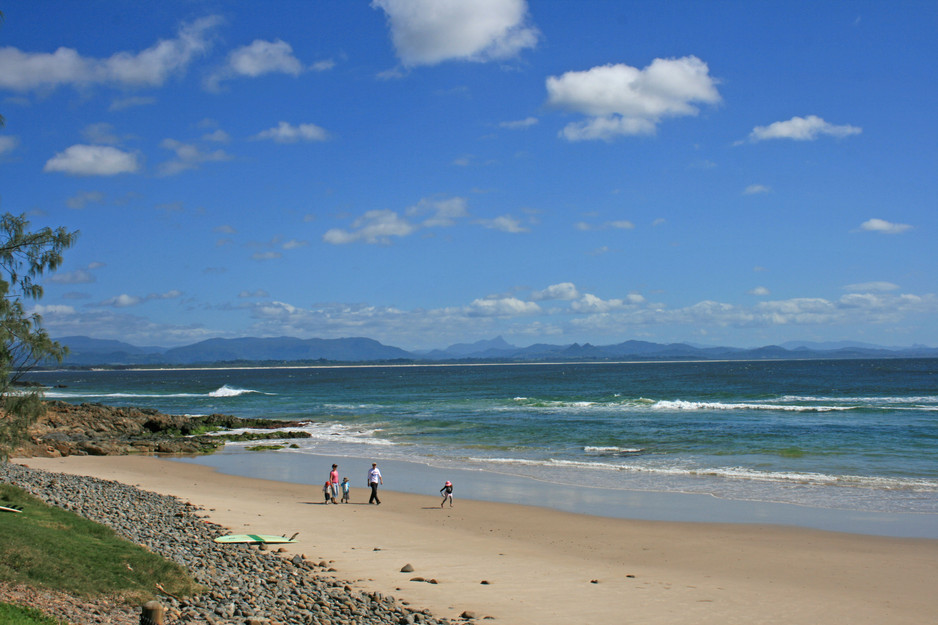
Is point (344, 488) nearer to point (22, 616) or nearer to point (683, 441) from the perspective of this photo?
point (22, 616)

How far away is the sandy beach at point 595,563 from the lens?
1023 cm

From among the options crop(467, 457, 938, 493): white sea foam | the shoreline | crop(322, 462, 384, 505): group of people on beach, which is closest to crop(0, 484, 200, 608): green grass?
crop(322, 462, 384, 505): group of people on beach

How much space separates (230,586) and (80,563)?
199 cm

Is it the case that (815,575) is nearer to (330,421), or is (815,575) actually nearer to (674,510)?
(674,510)

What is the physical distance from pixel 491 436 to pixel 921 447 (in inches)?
759

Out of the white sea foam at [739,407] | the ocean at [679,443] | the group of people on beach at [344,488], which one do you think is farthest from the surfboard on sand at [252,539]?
the white sea foam at [739,407]

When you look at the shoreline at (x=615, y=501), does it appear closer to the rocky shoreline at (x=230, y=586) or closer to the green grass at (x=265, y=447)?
the green grass at (x=265, y=447)

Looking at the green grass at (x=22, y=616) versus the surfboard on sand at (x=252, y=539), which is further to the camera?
the surfboard on sand at (x=252, y=539)

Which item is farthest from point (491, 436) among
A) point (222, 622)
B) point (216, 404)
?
point (216, 404)

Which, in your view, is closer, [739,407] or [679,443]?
[679,443]

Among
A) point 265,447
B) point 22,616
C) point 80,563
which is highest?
point 22,616

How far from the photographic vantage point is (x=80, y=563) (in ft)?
28.7

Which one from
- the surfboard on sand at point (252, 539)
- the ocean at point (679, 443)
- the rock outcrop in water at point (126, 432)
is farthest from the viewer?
the rock outcrop in water at point (126, 432)

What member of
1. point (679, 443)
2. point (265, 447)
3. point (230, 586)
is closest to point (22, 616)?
point (230, 586)
